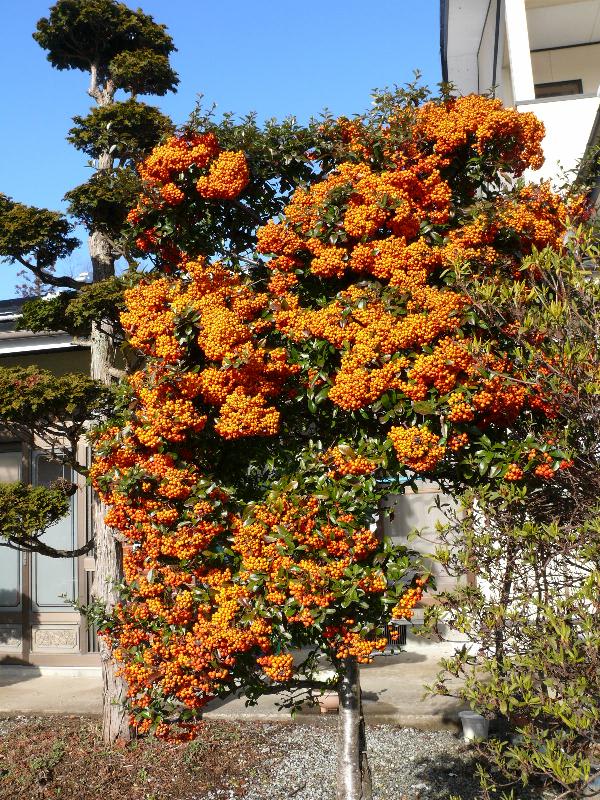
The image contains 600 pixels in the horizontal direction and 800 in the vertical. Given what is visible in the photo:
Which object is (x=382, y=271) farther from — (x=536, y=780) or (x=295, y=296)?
(x=536, y=780)

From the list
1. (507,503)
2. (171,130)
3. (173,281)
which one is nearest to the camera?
(507,503)

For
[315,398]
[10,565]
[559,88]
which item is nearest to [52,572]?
[10,565]

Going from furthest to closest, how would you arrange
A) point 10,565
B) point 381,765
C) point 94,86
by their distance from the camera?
point 10,565 < point 94,86 < point 381,765

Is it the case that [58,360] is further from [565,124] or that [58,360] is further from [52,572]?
[565,124]

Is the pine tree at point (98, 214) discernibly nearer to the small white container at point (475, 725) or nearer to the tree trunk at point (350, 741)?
the tree trunk at point (350, 741)

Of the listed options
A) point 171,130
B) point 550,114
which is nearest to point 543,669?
point 171,130

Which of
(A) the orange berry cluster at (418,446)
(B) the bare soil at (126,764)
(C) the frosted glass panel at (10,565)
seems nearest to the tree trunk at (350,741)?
(A) the orange berry cluster at (418,446)

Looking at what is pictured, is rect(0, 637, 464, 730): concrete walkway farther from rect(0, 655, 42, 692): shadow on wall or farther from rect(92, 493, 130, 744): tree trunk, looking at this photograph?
rect(92, 493, 130, 744): tree trunk

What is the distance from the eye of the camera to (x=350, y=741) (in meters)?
4.59

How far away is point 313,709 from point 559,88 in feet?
34.2

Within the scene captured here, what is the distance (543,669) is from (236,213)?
10.0 feet

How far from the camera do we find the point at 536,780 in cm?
612

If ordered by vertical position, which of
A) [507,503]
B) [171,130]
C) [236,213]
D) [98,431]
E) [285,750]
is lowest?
[285,750]

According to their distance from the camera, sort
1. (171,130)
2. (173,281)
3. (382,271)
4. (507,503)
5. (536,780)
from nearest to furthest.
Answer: (507,503)
(382,271)
(173,281)
(171,130)
(536,780)
